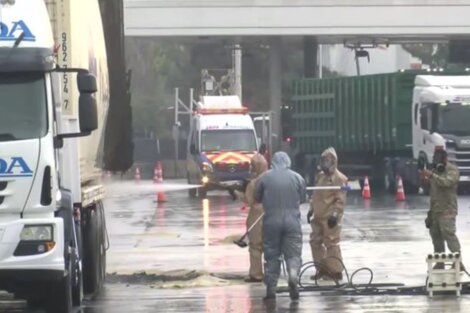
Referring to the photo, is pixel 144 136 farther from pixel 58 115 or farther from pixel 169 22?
pixel 58 115

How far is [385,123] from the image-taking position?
38625 millimetres

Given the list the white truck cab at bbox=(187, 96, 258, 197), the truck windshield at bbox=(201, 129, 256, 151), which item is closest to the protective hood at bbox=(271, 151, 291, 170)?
the white truck cab at bbox=(187, 96, 258, 197)

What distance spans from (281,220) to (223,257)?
18.0 feet

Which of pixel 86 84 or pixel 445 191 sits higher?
pixel 86 84

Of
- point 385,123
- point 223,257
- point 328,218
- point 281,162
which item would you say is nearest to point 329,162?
point 328,218

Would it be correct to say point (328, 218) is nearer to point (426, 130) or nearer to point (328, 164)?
point (328, 164)

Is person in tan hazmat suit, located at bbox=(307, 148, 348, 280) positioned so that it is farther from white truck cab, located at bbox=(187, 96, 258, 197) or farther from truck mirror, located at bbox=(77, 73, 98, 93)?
white truck cab, located at bbox=(187, 96, 258, 197)

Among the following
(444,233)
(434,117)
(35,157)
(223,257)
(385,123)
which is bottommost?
(223,257)

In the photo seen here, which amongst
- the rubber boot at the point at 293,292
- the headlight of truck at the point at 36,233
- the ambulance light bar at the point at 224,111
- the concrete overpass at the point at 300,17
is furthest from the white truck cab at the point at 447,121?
the headlight of truck at the point at 36,233

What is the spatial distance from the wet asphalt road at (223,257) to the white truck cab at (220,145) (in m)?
2.94

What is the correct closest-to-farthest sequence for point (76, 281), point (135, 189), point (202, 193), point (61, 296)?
Answer: 1. point (61, 296)
2. point (76, 281)
3. point (202, 193)
4. point (135, 189)

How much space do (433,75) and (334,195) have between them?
21.8 meters

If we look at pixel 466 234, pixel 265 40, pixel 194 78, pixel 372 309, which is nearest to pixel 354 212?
pixel 466 234

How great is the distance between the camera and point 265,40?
5672 centimetres
